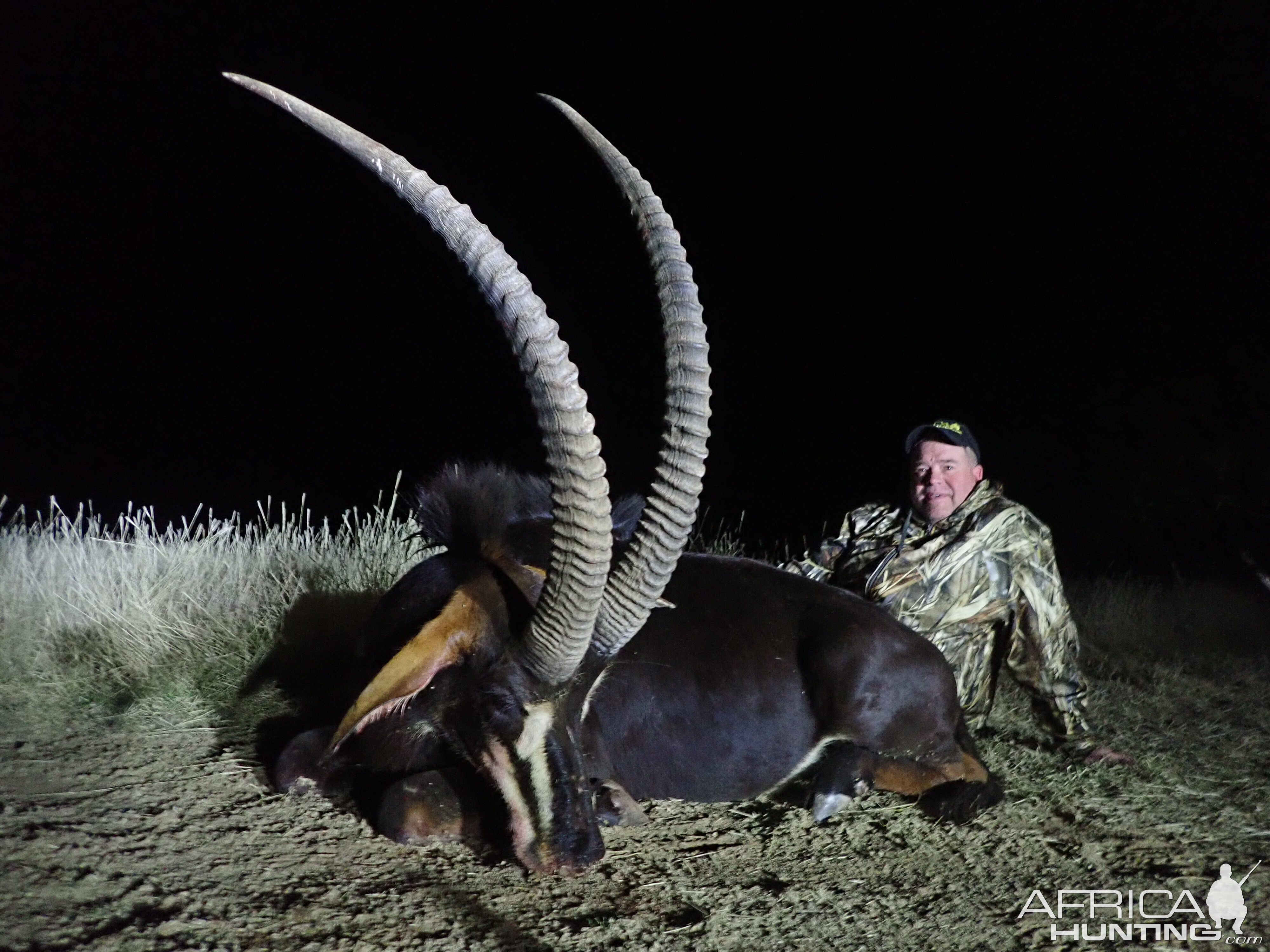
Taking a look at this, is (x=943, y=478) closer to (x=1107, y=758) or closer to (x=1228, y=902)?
(x=1107, y=758)

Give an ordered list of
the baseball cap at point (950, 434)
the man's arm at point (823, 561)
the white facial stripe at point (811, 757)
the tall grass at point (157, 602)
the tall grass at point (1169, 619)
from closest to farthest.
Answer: the white facial stripe at point (811, 757)
the tall grass at point (157, 602)
the baseball cap at point (950, 434)
the man's arm at point (823, 561)
the tall grass at point (1169, 619)

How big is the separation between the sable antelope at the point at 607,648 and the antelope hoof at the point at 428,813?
143mm

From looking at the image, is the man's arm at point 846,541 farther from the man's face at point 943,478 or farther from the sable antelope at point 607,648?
the sable antelope at point 607,648

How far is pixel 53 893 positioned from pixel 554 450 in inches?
69.6

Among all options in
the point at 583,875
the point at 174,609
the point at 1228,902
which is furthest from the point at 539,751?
the point at 174,609

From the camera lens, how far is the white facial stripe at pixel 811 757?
11.9 feet

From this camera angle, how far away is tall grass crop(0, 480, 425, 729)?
4.12 m

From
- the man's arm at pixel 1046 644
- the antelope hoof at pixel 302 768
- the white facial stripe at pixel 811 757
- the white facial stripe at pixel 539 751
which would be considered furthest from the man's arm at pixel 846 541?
the antelope hoof at pixel 302 768

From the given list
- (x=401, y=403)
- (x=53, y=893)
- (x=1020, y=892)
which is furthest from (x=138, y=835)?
(x=401, y=403)

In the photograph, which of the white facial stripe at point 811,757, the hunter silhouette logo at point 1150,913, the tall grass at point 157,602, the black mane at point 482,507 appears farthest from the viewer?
the tall grass at point 157,602

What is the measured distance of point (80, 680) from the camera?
4184mm

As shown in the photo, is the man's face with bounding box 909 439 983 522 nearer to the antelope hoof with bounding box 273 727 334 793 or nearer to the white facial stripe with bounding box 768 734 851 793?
the white facial stripe with bounding box 768 734 851 793

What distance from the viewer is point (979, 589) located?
440 cm

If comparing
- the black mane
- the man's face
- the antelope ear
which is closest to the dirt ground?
the antelope ear
